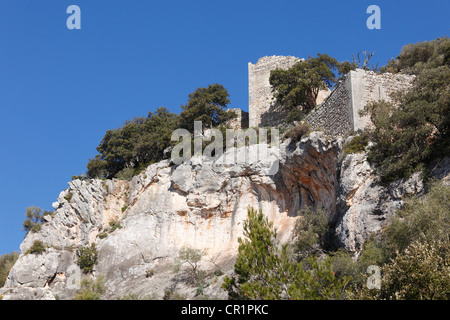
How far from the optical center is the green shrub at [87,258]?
31750 millimetres

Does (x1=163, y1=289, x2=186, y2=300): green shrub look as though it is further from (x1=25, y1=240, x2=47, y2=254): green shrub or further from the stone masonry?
the stone masonry

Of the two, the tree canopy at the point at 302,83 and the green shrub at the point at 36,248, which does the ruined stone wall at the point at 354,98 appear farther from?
the green shrub at the point at 36,248

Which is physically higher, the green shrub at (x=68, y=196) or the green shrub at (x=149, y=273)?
the green shrub at (x=68, y=196)

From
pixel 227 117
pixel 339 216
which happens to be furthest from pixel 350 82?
pixel 227 117

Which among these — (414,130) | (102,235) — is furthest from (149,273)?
(414,130)

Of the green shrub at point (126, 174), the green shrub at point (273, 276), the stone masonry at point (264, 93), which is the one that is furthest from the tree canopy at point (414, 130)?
the green shrub at point (126, 174)

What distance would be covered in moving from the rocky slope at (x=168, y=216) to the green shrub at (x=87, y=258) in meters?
0.29

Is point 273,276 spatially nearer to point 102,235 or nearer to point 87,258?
point 87,258

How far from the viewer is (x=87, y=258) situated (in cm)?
3203

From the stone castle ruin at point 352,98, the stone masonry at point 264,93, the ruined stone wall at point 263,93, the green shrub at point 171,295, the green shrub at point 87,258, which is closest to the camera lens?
the green shrub at point 171,295

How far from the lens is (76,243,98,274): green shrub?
31.8 m

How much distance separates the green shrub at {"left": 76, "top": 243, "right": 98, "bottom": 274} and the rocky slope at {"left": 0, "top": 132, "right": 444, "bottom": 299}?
→ 0.29 metres

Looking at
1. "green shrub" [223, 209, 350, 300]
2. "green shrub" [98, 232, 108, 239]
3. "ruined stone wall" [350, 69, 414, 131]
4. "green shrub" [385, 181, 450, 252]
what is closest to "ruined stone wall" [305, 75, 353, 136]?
"ruined stone wall" [350, 69, 414, 131]
